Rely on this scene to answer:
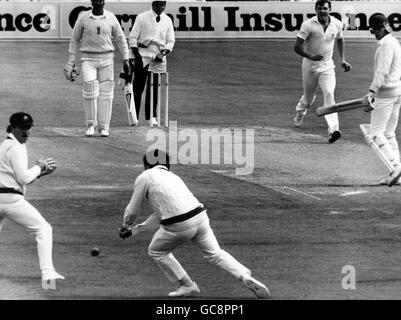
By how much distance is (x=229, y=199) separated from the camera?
21.8m

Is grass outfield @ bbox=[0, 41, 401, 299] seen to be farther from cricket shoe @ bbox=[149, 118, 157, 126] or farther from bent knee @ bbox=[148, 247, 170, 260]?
bent knee @ bbox=[148, 247, 170, 260]

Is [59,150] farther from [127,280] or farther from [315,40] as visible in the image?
[127,280]

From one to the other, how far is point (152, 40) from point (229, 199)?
6.84m

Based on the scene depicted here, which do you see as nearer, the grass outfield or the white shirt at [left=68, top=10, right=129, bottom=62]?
the grass outfield

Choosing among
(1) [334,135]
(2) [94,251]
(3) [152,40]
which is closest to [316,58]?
(1) [334,135]

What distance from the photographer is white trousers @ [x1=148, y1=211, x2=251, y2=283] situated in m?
15.4

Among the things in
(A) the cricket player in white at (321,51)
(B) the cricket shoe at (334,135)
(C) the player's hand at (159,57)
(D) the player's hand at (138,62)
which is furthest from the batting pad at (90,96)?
(B) the cricket shoe at (334,135)

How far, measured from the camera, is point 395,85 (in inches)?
869

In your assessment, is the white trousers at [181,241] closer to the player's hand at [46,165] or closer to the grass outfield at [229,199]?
the grass outfield at [229,199]

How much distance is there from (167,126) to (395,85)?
7.21m

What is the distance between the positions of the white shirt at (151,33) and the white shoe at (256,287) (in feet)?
42.8

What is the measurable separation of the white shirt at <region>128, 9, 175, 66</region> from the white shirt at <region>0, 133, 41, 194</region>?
11.8 m

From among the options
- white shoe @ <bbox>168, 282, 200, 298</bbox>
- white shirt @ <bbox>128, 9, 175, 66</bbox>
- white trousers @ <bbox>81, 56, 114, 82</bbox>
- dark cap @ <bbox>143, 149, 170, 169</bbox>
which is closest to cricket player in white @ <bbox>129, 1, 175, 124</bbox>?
white shirt @ <bbox>128, 9, 175, 66</bbox>

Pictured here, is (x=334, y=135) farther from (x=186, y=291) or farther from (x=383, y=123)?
(x=186, y=291)
